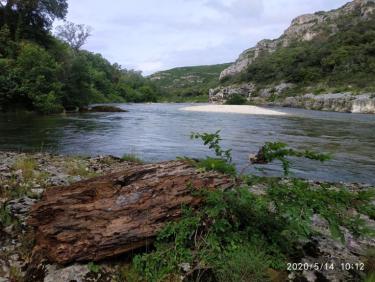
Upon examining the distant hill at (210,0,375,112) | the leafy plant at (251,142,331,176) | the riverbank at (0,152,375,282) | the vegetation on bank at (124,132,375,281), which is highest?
the distant hill at (210,0,375,112)

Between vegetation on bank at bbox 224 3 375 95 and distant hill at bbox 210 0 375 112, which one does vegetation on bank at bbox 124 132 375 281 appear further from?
vegetation on bank at bbox 224 3 375 95

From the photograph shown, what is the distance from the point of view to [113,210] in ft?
15.2

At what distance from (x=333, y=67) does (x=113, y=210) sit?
262 feet

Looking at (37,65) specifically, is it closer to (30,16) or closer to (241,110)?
Result: (30,16)

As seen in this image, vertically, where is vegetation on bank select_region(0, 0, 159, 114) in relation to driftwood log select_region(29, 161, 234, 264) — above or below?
above

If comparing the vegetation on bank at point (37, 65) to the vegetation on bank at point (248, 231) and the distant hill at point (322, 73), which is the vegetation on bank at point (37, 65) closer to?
the vegetation on bank at point (248, 231)

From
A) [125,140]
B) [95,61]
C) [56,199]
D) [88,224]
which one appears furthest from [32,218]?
[95,61]

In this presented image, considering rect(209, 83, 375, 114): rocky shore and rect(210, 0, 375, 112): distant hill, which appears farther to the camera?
rect(210, 0, 375, 112): distant hill

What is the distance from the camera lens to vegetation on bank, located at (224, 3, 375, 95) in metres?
66.6

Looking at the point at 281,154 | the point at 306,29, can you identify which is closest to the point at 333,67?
the point at 306,29

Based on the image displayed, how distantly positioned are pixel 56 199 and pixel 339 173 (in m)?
9.84

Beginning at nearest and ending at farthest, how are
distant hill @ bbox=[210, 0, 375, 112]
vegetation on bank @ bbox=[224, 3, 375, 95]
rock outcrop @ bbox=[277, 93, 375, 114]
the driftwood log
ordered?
the driftwood log < rock outcrop @ bbox=[277, 93, 375, 114] < distant hill @ bbox=[210, 0, 375, 112] < vegetation on bank @ bbox=[224, 3, 375, 95]

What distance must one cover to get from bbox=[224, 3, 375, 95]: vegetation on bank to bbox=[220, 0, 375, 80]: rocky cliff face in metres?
23.2

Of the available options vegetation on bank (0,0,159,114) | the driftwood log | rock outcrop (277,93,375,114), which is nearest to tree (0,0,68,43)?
vegetation on bank (0,0,159,114)
